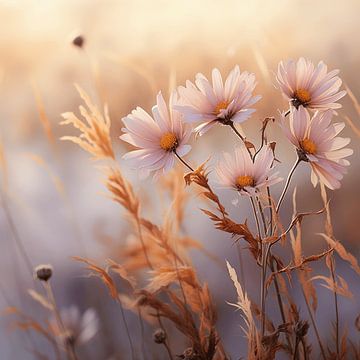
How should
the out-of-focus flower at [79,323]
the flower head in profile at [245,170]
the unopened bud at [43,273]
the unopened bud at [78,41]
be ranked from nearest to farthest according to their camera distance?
the flower head in profile at [245,170]
the unopened bud at [43,273]
the unopened bud at [78,41]
the out-of-focus flower at [79,323]

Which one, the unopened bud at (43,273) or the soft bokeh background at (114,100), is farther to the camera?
the soft bokeh background at (114,100)

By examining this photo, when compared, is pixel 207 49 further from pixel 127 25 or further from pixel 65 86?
pixel 65 86

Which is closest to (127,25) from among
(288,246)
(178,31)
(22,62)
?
(178,31)

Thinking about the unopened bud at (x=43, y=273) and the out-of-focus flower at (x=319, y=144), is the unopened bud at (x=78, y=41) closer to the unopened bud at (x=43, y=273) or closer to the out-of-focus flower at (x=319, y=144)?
the unopened bud at (x=43, y=273)

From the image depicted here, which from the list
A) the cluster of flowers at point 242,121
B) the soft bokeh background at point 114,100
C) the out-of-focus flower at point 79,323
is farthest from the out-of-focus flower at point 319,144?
the out-of-focus flower at point 79,323

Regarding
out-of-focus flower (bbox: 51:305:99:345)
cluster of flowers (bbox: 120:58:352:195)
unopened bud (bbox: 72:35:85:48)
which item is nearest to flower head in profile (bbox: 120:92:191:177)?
cluster of flowers (bbox: 120:58:352:195)

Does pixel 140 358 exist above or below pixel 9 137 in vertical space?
below

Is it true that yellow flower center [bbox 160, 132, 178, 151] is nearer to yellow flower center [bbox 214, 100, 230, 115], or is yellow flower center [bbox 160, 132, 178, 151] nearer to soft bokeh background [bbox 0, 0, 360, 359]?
yellow flower center [bbox 214, 100, 230, 115]
